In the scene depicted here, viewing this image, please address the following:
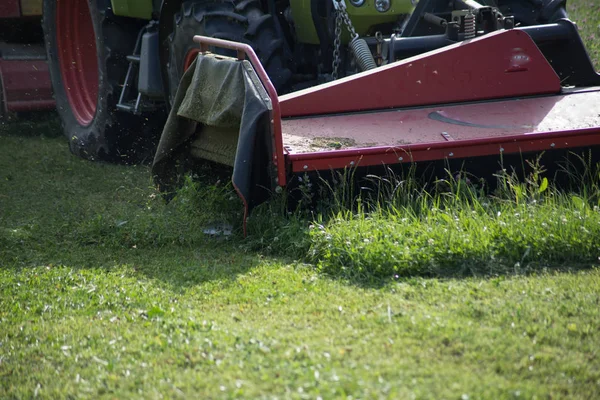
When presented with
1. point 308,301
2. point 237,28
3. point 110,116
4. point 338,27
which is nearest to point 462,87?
point 338,27

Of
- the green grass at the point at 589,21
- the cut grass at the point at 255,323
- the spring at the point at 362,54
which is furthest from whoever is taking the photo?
the green grass at the point at 589,21

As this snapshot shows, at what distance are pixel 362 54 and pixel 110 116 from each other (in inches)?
84.2

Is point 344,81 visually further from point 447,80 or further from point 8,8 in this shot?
point 8,8

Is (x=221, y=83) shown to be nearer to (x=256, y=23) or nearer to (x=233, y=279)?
(x=256, y=23)

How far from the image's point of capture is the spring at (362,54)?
16.3 feet

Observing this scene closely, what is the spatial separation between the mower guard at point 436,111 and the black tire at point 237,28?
7.9 inches

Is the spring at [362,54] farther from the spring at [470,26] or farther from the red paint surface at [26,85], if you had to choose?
the red paint surface at [26,85]

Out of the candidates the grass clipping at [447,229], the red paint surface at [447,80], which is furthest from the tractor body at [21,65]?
the grass clipping at [447,229]

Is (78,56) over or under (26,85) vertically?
over

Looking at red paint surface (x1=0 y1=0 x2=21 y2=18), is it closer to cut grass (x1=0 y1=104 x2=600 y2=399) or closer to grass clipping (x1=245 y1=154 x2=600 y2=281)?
cut grass (x1=0 y1=104 x2=600 y2=399)

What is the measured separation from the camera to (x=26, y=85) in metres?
7.42

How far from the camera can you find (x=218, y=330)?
116 inches

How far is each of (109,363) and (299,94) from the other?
2.17 m

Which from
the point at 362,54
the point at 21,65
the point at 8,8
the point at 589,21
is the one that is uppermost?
the point at 362,54
